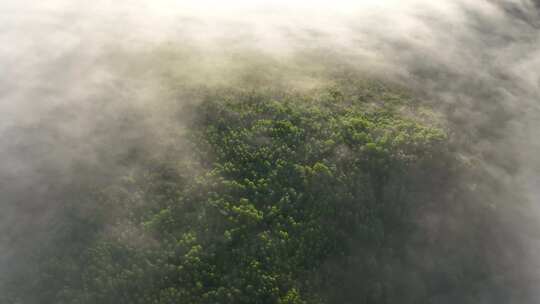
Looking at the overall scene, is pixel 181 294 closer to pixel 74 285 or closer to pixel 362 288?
pixel 74 285

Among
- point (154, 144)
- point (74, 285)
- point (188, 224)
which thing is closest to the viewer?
point (74, 285)

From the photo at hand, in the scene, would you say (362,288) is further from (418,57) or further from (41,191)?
(418,57)

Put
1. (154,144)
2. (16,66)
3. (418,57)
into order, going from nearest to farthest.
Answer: (154,144) → (16,66) → (418,57)

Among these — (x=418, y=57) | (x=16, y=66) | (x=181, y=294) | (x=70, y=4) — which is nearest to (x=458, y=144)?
(x=418, y=57)

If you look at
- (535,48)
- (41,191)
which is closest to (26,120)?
(41,191)

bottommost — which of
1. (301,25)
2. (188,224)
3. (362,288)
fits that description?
(362,288)

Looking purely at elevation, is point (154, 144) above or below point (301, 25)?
below

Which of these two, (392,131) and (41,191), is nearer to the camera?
(41,191)
